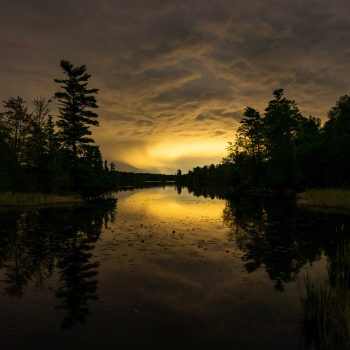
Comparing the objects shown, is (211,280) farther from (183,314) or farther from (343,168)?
(343,168)

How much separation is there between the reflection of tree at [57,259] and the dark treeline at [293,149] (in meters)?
43.4

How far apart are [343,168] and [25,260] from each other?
55.3 meters

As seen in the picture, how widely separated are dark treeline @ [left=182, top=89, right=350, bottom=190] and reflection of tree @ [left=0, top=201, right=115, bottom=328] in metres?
43.4

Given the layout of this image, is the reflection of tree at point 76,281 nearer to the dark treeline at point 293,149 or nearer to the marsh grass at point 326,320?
the marsh grass at point 326,320

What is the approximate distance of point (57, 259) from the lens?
14.1m

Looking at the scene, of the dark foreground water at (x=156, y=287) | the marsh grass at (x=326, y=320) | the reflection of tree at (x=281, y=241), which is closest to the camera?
the marsh grass at (x=326, y=320)

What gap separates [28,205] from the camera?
1446 inches

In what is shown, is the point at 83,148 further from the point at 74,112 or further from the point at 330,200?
the point at 330,200

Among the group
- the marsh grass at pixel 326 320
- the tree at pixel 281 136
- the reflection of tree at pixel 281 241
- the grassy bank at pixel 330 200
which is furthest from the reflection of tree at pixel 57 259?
the tree at pixel 281 136

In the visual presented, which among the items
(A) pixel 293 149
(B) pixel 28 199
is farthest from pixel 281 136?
(B) pixel 28 199

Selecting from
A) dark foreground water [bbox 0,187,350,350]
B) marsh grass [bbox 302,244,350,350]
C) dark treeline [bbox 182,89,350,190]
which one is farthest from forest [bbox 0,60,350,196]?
marsh grass [bbox 302,244,350,350]

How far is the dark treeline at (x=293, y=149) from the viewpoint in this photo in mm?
52822

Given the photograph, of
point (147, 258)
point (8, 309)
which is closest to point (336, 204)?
point (147, 258)

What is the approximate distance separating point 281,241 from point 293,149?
44.7m
